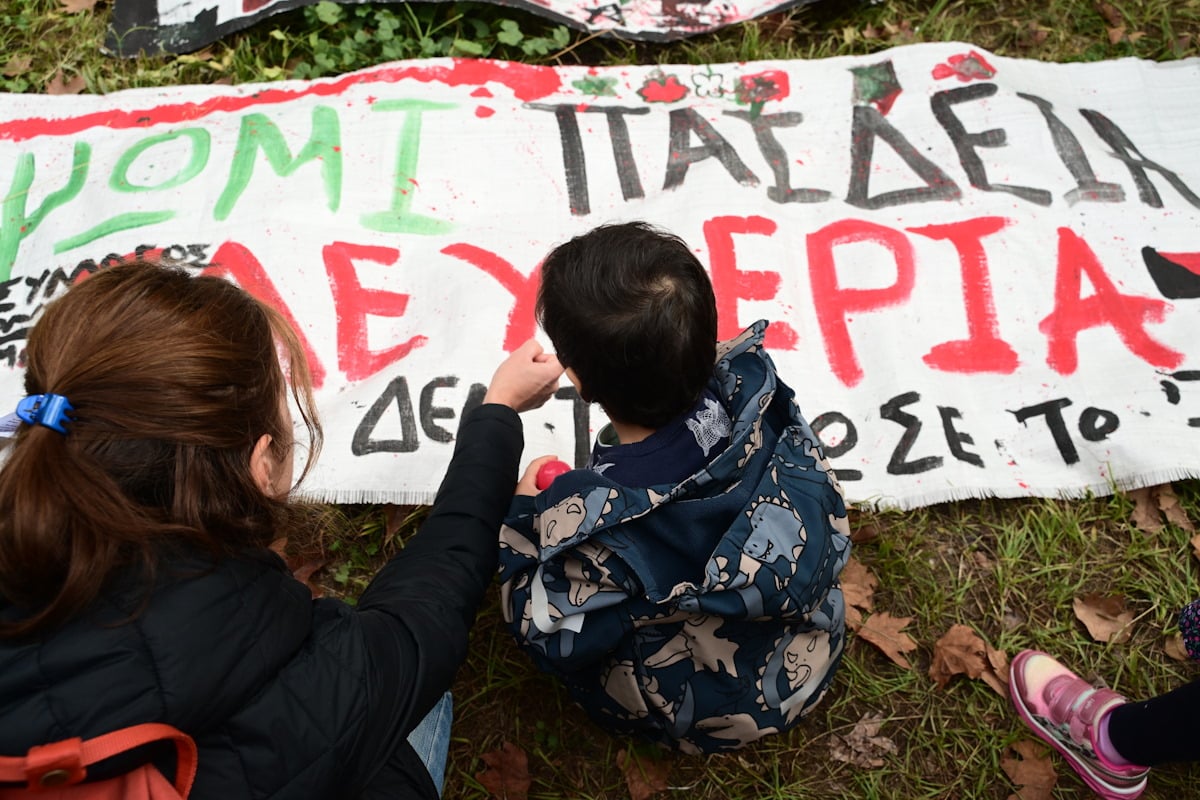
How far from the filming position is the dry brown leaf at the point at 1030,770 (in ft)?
7.61

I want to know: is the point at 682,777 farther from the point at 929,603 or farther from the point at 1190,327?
the point at 1190,327

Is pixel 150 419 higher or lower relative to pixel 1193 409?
higher

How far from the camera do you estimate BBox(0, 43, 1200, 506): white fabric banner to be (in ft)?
9.00

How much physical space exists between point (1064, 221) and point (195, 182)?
2.93 meters

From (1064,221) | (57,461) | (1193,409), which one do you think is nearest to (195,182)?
(57,461)

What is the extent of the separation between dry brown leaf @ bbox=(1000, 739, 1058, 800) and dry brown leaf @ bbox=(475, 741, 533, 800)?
4.04 feet

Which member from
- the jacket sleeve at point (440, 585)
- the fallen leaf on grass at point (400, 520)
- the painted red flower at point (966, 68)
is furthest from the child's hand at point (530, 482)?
the painted red flower at point (966, 68)

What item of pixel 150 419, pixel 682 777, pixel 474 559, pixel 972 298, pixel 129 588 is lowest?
pixel 682 777

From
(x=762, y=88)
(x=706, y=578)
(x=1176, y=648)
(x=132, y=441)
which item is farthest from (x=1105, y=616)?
(x=132, y=441)

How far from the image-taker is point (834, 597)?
81.7 inches

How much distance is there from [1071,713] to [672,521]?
1.32 metres

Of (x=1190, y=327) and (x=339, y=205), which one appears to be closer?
(x=1190, y=327)

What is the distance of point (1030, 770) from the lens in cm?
234

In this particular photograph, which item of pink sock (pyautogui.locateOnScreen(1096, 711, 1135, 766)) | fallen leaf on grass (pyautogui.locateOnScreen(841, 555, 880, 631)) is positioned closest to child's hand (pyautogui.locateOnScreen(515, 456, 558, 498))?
fallen leaf on grass (pyautogui.locateOnScreen(841, 555, 880, 631))
